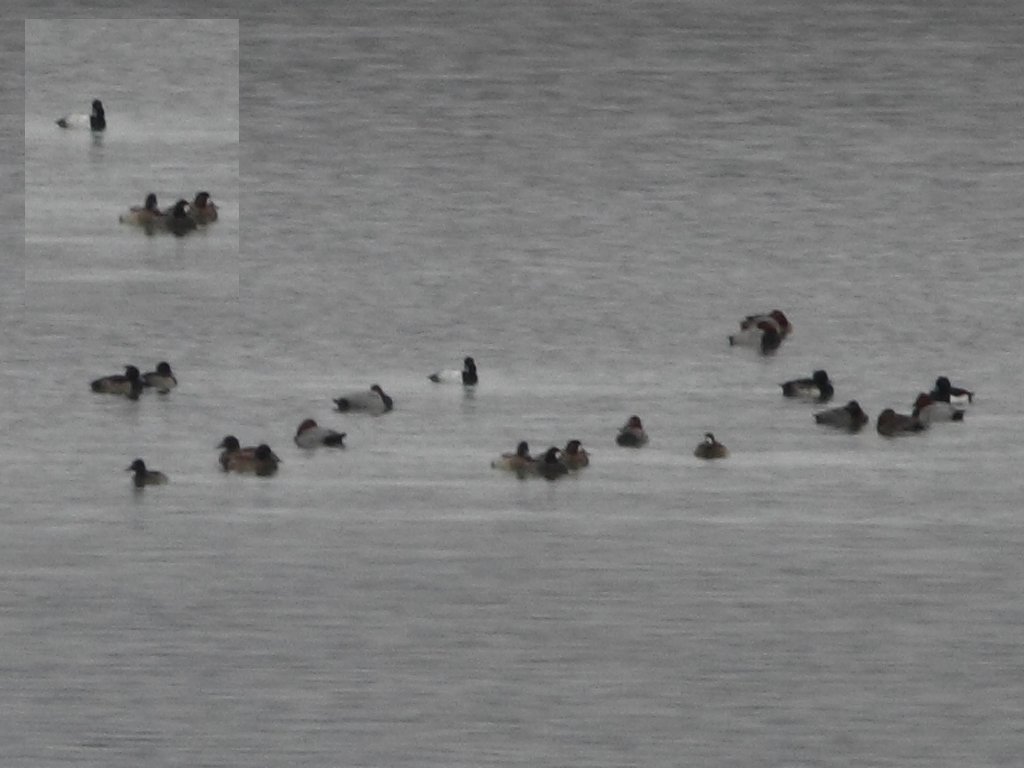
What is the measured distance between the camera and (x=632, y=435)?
1861 centimetres

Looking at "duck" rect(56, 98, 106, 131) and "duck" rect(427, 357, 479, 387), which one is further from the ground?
"duck" rect(56, 98, 106, 131)

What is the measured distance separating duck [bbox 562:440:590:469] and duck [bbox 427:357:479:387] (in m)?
2.37

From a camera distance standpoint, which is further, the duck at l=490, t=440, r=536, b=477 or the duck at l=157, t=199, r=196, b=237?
the duck at l=157, t=199, r=196, b=237

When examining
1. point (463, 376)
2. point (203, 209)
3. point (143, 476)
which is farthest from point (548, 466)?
point (203, 209)

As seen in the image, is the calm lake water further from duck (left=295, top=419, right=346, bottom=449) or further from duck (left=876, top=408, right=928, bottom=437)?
duck (left=876, top=408, right=928, bottom=437)

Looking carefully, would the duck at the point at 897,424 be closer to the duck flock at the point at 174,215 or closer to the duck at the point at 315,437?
the duck at the point at 315,437

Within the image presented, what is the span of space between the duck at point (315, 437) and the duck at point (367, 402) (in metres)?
0.72

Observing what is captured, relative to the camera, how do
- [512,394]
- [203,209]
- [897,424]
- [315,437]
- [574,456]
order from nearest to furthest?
[574,456], [315,437], [897,424], [512,394], [203,209]

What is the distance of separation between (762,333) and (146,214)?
19.8 feet

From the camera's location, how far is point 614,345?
22219 millimetres

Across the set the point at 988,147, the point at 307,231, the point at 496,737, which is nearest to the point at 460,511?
the point at 496,737

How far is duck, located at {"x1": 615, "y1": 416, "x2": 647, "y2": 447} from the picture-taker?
1861 cm

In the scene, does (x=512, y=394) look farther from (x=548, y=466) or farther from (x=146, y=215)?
(x=146, y=215)

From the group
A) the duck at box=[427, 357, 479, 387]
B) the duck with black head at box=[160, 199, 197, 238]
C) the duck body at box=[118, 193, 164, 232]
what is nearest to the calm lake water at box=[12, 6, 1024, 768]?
the duck at box=[427, 357, 479, 387]
